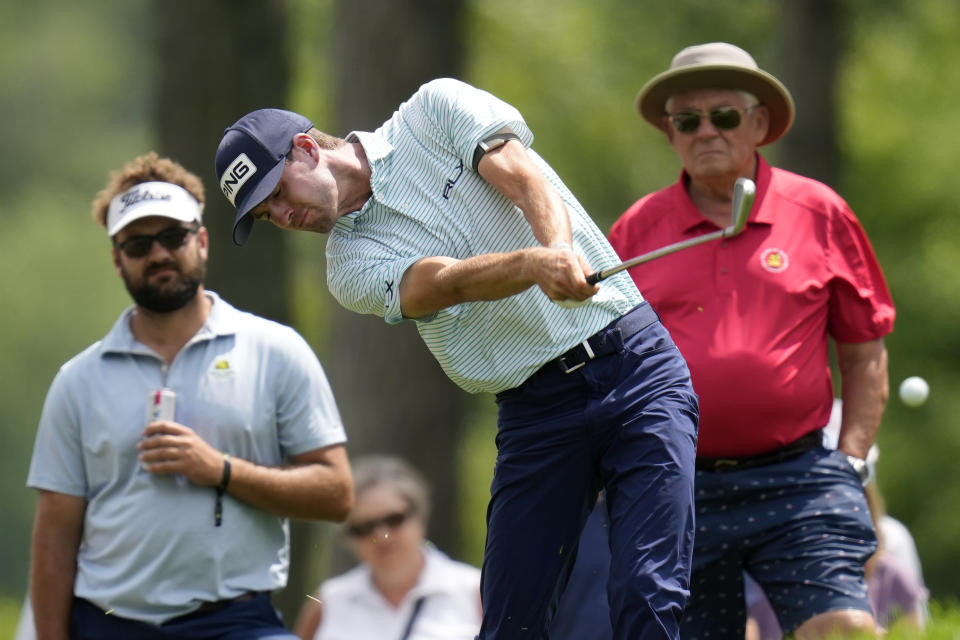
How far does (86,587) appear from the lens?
5797 millimetres

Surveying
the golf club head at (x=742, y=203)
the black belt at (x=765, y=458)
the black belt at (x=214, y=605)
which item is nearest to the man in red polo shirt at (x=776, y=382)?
the black belt at (x=765, y=458)

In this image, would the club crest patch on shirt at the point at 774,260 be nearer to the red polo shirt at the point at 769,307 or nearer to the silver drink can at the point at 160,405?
the red polo shirt at the point at 769,307

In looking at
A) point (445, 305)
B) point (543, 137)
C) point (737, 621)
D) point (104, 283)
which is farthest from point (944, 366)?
point (104, 283)

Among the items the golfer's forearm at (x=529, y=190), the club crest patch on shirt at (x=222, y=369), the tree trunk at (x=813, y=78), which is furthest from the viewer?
the tree trunk at (x=813, y=78)

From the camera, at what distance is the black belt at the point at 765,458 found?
571 centimetres

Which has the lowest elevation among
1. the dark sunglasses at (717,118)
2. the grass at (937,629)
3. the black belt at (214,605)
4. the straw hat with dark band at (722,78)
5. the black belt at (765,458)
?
the black belt at (214,605)

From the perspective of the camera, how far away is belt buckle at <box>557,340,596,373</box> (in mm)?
4684

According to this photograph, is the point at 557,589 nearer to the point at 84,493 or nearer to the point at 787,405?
the point at 787,405

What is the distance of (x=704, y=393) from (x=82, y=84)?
37467 mm

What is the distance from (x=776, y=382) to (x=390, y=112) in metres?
5.74

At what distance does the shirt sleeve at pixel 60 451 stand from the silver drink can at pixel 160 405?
0.32 meters

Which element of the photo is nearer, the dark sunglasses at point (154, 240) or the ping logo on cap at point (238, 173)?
the ping logo on cap at point (238, 173)

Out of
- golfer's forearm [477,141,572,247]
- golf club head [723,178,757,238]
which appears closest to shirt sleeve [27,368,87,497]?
golfer's forearm [477,141,572,247]

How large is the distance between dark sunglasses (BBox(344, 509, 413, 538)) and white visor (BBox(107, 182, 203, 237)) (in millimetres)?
2114
